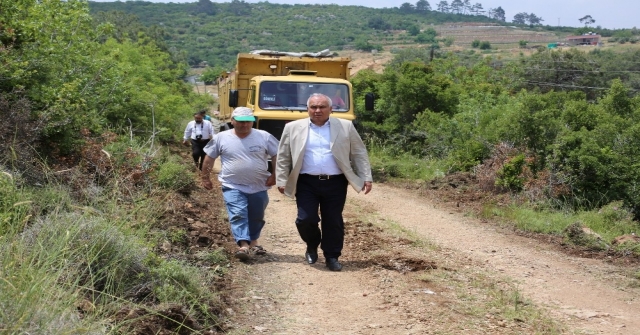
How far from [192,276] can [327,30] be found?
126 meters

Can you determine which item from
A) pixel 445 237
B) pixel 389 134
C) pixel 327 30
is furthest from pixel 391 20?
pixel 445 237

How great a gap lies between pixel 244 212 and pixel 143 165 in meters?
3.33

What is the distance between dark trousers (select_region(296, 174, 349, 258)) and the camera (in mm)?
8109

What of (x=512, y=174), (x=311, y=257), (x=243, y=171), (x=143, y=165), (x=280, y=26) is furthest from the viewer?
(x=280, y=26)

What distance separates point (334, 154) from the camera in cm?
801

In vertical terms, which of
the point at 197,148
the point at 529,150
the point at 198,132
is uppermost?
the point at 529,150

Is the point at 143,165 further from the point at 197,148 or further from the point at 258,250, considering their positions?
the point at 197,148

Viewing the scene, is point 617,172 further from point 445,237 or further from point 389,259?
point 389,259

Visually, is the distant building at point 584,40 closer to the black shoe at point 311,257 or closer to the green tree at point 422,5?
the green tree at point 422,5

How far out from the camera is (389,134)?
20.9m

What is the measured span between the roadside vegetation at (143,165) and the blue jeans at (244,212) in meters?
0.42

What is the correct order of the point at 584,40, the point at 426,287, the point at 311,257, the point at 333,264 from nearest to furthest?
the point at 426,287 < the point at 333,264 < the point at 311,257 < the point at 584,40

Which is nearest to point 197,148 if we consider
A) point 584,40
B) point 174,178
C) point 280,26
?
point 174,178

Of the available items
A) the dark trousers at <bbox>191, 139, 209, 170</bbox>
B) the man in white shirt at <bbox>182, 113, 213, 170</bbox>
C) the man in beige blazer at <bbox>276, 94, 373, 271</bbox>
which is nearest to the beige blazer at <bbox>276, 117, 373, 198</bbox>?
the man in beige blazer at <bbox>276, 94, 373, 271</bbox>
